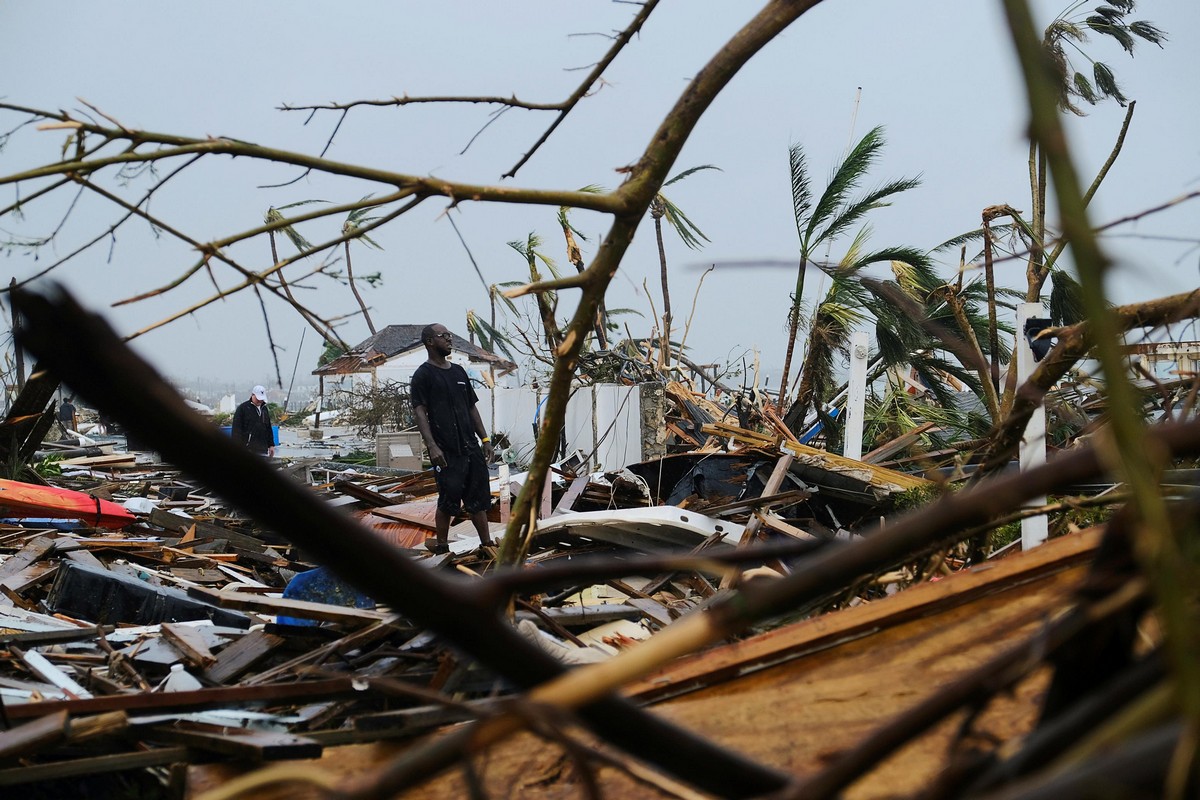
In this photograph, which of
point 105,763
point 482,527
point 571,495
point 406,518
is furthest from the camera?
point 571,495

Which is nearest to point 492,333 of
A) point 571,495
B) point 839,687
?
point 571,495

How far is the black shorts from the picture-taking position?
27.4ft

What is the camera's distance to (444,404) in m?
8.54

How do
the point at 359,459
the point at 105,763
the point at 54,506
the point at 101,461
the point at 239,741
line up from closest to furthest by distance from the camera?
the point at 239,741 < the point at 105,763 < the point at 54,506 < the point at 101,461 < the point at 359,459

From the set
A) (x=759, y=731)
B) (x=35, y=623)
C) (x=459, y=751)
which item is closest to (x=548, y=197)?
(x=759, y=731)

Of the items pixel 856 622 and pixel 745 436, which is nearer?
pixel 856 622

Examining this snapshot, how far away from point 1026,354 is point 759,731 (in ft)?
12.1

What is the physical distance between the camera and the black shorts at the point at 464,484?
834cm

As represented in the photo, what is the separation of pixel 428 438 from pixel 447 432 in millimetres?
185

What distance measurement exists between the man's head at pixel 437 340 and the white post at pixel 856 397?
13.5ft

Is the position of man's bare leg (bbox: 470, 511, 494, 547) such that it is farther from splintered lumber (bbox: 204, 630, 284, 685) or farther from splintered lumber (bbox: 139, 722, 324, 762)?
splintered lumber (bbox: 139, 722, 324, 762)

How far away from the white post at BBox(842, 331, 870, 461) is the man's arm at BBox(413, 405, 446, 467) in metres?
4.11

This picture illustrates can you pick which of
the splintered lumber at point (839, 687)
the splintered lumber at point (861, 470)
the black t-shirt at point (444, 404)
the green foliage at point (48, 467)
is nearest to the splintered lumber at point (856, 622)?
the splintered lumber at point (839, 687)

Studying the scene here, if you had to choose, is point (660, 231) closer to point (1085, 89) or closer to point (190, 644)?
point (1085, 89)
